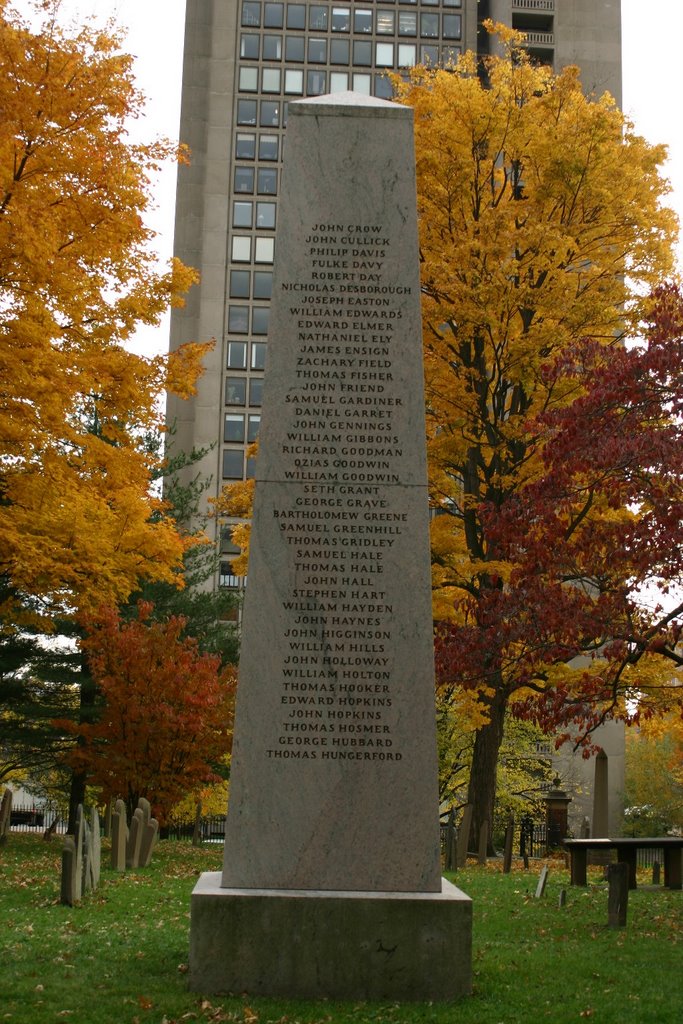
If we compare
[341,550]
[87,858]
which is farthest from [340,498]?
[87,858]

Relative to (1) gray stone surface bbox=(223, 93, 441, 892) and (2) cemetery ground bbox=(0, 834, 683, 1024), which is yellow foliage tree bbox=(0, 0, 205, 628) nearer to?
(2) cemetery ground bbox=(0, 834, 683, 1024)

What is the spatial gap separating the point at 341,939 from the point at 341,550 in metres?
2.62

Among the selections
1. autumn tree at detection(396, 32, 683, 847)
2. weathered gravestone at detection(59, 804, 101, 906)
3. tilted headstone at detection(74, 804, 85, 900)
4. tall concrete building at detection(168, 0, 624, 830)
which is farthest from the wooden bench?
tall concrete building at detection(168, 0, 624, 830)

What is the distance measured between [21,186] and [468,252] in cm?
760

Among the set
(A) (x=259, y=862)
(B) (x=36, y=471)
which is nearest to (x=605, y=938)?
(A) (x=259, y=862)

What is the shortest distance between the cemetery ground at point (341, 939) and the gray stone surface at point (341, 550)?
91 cm

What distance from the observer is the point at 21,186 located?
57.5ft

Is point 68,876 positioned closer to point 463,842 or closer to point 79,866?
point 79,866

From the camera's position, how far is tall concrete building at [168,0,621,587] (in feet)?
227

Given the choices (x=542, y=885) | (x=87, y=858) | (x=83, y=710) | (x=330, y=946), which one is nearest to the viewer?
(x=330, y=946)

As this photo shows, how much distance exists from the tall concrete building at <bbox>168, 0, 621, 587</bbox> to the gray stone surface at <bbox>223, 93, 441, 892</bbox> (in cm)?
5917

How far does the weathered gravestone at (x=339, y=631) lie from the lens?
7668mm

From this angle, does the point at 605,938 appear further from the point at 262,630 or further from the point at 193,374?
the point at 193,374

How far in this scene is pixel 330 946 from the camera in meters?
7.65
